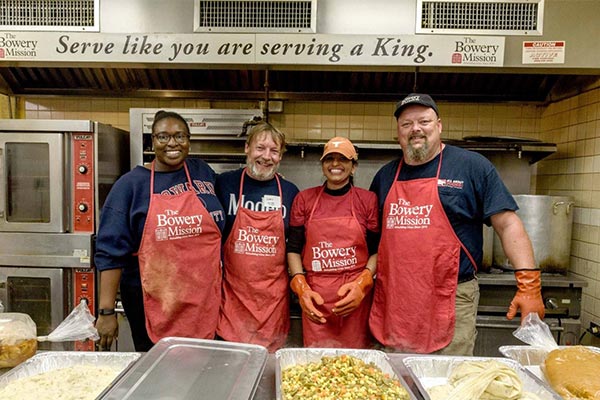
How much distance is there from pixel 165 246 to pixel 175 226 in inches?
4.1

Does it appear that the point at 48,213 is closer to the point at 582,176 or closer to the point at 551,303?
the point at 551,303

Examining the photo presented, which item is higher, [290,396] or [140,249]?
[140,249]

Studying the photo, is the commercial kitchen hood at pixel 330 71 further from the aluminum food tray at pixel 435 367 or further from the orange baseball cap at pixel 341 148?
the aluminum food tray at pixel 435 367

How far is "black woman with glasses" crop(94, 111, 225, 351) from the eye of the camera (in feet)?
5.96

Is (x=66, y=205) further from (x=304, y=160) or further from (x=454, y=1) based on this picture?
(x=454, y=1)

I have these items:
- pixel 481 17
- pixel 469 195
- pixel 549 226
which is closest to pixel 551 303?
pixel 549 226

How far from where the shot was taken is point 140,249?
72.1 inches

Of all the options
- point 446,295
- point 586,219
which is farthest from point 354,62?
point 586,219

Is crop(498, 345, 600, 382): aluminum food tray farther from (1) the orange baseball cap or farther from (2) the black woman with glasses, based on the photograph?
(2) the black woman with glasses

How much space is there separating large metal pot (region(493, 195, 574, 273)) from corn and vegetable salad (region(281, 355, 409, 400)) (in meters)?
1.92

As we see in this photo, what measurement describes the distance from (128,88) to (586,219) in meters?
3.69

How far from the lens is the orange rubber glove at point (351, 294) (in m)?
1.76

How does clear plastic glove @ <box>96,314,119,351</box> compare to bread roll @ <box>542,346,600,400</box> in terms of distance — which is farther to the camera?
clear plastic glove @ <box>96,314,119,351</box>

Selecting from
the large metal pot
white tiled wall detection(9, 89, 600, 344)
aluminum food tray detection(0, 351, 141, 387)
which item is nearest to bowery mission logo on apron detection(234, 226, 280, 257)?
aluminum food tray detection(0, 351, 141, 387)
